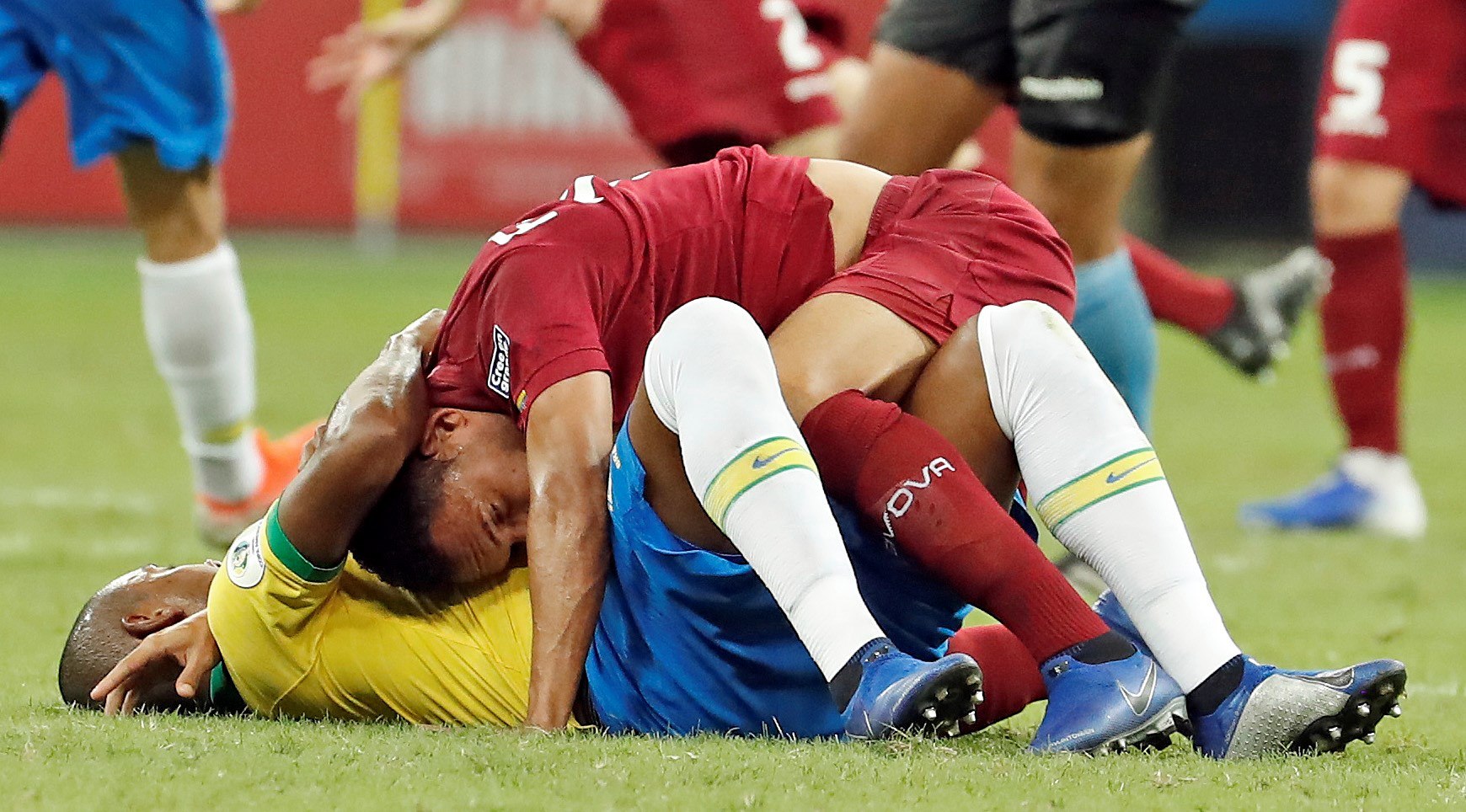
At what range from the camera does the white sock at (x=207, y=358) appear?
3.94 metres

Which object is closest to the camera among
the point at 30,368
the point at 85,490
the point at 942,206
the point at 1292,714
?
the point at 1292,714

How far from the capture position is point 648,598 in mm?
2221

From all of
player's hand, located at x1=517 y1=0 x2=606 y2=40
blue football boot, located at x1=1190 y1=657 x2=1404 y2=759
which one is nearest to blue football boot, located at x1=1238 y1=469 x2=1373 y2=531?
player's hand, located at x1=517 y1=0 x2=606 y2=40

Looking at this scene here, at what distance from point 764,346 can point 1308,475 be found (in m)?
3.58

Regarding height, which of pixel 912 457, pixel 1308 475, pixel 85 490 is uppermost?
pixel 912 457

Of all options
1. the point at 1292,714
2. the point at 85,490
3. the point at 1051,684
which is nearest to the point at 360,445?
the point at 1051,684

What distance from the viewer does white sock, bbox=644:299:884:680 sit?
79.7 inches

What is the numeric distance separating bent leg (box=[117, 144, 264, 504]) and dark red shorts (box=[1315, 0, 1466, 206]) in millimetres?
2328

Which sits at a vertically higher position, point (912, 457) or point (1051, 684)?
point (912, 457)

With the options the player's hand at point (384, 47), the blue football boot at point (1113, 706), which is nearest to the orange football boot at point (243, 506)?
the player's hand at point (384, 47)

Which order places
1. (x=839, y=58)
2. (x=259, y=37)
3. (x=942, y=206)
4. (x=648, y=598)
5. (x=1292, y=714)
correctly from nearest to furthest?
(x=1292, y=714)
(x=648, y=598)
(x=942, y=206)
(x=839, y=58)
(x=259, y=37)

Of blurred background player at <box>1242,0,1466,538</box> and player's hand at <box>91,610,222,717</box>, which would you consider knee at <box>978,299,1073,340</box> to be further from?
blurred background player at <box>1242,0,1466,538</box>

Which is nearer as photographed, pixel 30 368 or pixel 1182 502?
pixel 1182 502

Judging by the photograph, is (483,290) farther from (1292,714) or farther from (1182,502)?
(1182,502)
